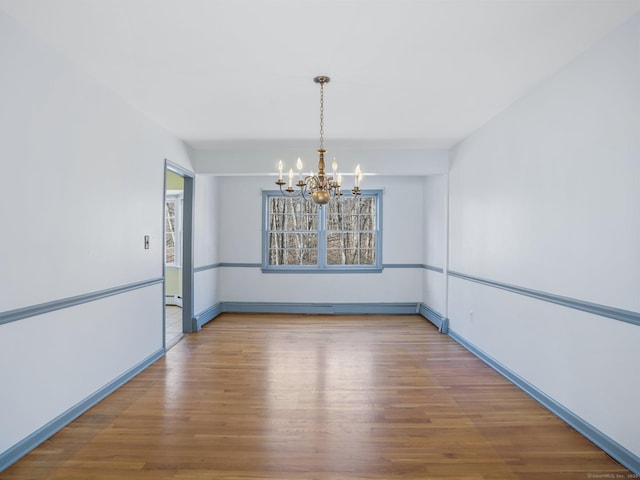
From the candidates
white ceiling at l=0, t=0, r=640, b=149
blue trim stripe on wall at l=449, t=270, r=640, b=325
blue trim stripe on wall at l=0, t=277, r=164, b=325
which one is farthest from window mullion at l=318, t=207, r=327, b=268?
blue trim stripe on wall at l=0, t=277, r=164, b=325

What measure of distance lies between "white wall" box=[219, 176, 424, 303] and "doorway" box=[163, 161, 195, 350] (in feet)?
2.94

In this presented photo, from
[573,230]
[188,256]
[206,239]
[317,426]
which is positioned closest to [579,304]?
[573,230]

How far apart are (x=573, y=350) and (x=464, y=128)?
2466mm

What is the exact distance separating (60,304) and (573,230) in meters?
3.50

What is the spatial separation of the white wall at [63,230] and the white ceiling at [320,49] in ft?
0.77

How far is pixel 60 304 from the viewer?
2.40m

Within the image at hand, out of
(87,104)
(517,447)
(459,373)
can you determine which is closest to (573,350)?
(517,447)

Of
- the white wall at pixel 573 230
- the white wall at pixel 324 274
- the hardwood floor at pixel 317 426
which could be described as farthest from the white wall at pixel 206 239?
the white wall at pixel 573 230

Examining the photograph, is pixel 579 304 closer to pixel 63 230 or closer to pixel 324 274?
pixel 63 230

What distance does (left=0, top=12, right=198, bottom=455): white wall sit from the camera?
206 cm

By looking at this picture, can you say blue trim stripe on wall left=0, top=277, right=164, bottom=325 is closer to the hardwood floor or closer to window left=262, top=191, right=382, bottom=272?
the hardwood floor

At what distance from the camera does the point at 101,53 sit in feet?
7.79

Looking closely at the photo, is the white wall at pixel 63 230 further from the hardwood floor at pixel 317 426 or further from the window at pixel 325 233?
the window at pixel 325 233

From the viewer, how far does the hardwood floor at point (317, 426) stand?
2.03 metres
